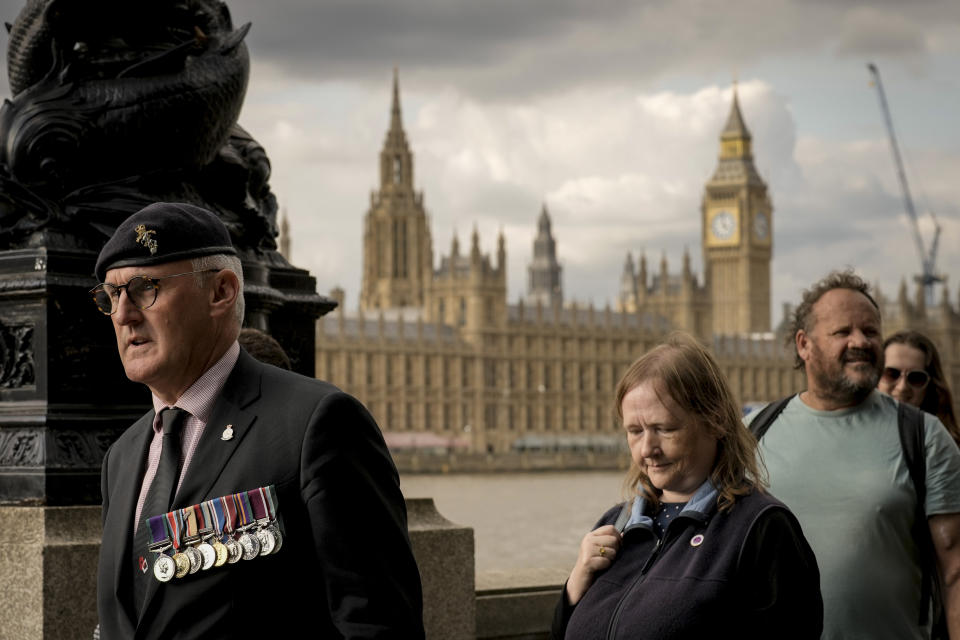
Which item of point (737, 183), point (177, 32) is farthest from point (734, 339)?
point (177, 32)

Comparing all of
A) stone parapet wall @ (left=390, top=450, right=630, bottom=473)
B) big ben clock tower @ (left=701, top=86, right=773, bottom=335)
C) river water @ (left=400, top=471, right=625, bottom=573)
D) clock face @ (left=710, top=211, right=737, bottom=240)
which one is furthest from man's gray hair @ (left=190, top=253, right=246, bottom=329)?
clock face @ (left=710, top=211, right=737, bottom=240)

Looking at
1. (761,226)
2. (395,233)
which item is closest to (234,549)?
(395,233)

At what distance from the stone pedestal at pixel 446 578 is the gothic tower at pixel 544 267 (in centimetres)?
9010

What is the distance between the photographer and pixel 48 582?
8.40 feet

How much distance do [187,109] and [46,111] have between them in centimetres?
30

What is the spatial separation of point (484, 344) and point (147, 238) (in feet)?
175

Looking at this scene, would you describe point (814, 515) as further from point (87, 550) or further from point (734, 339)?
point (734, 339)

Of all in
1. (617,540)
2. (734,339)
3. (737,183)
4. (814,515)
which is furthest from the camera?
(737,183)

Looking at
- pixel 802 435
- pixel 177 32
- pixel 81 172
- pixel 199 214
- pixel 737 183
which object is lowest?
pixel 802 435

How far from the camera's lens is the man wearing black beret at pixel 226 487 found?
1549 mm

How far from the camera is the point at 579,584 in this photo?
187 cm

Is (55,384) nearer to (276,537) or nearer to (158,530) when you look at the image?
(158,530)

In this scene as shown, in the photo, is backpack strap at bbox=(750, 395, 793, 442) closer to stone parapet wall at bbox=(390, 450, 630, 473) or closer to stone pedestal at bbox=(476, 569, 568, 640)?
stone pedestal at bbox=(476, 569, 568, 640)

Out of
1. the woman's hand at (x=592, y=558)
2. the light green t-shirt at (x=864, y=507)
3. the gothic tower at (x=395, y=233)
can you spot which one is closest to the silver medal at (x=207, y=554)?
the woman's hand at (x=592, y=558)
